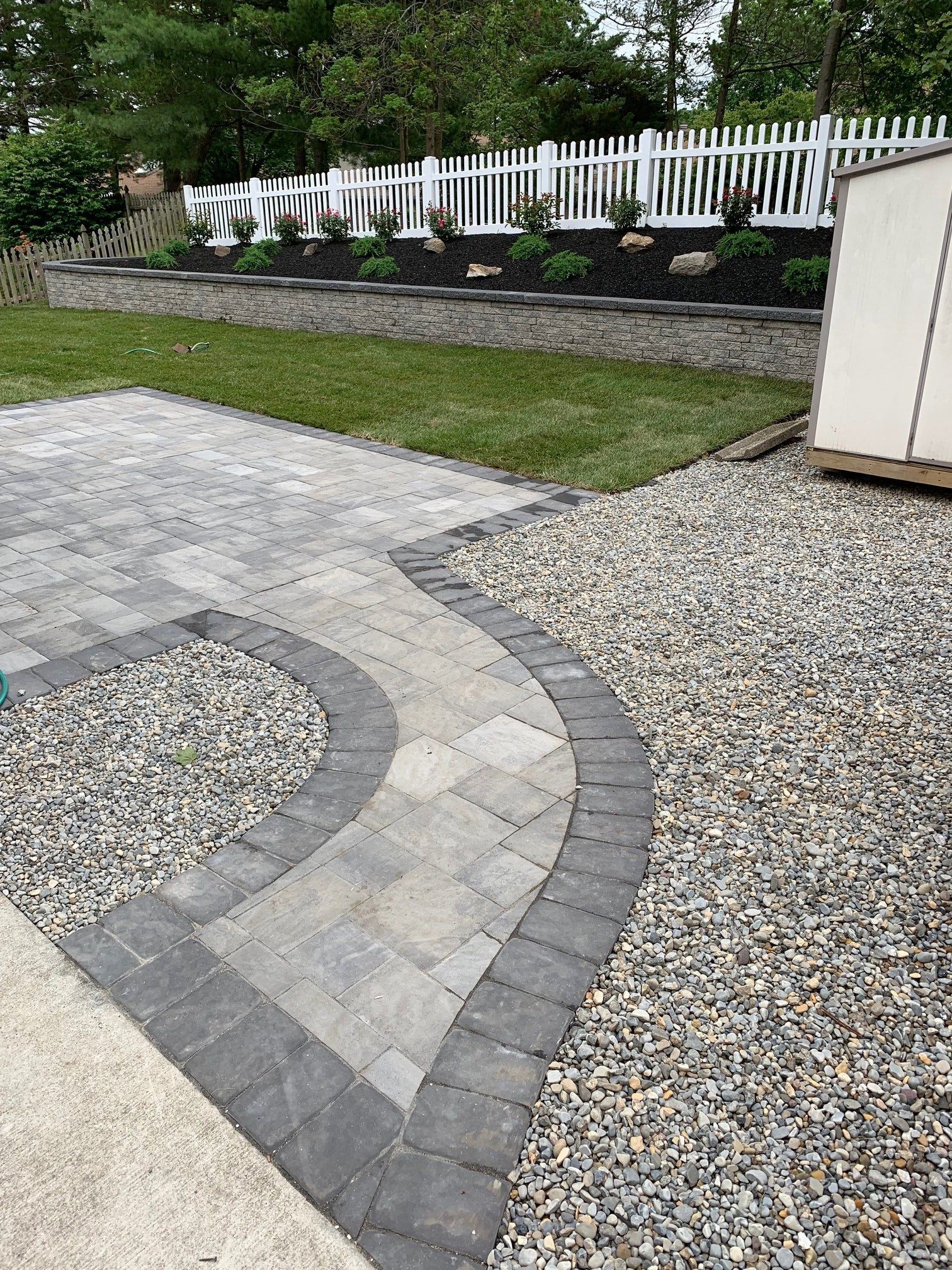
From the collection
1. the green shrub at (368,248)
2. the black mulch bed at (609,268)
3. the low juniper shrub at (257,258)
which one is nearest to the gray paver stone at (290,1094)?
the black mulch bed at (609,268)

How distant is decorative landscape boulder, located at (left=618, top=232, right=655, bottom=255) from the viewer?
12.6 m

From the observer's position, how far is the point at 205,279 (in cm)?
1566

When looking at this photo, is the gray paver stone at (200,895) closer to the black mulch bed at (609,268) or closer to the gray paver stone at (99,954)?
the gray paver stone at (99,954)

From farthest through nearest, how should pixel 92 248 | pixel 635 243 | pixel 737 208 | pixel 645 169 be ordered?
1. pixel 92 248
2. pixel 645 169
3. pixel 635 243
4. pixel 737 208

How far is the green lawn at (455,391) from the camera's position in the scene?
8047mm

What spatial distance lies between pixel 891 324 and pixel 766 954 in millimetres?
5256

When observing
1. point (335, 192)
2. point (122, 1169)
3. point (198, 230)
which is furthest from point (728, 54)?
point (122, 1169)

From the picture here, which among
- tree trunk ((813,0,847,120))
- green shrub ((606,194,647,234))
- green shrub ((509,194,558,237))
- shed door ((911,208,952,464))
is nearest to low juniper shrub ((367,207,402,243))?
green shrub ((509,194,558,237))

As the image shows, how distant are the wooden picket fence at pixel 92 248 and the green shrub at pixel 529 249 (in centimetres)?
1003

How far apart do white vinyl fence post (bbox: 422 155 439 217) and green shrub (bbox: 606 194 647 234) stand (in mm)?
3381

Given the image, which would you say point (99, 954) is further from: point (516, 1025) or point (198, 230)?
point (198, 230)

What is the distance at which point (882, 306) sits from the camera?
635 cm

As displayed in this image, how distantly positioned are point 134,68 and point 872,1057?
24.5 metres

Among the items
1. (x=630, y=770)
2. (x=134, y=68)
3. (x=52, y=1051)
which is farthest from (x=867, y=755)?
(x=134, y=68)
